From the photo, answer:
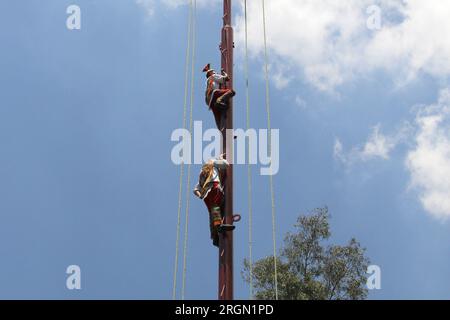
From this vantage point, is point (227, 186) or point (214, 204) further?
point (227, 186)

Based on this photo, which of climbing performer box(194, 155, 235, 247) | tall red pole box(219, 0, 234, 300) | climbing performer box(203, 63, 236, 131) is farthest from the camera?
climbing performer box(203, 63, 236, 131)

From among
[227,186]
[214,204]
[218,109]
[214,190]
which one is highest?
[218,109]

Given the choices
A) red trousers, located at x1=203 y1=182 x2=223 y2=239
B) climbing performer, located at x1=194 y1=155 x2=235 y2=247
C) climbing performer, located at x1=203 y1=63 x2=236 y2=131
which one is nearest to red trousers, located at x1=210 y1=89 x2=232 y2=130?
climbing performer, located at x1=203 y1=63 x2=236 y2=131

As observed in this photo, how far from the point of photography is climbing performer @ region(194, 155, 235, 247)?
1020 centimetres

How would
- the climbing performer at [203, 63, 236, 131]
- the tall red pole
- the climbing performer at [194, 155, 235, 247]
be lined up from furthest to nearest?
1. the climbing performer at [203, 63, 236, 131]
2. the climbing performer at [194, 155, 235, 247]
3. the tall red pole

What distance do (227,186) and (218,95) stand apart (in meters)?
1.71

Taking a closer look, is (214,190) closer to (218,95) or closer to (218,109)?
(218,109)

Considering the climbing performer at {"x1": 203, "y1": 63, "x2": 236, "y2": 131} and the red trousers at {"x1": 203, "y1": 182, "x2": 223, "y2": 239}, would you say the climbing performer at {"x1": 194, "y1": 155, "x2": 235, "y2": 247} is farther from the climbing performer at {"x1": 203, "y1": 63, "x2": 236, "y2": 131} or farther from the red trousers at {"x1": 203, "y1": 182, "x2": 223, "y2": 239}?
the climbing performer at {"x1": 203, "y1": 63, "x2": 236, "y2": 131}

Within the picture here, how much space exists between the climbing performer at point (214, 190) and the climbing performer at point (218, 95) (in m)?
0.84

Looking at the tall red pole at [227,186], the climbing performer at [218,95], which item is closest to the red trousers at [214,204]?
the tall red pole at [227,186]

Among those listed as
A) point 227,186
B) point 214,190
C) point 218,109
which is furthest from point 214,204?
point 218,109

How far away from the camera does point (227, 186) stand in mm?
10516

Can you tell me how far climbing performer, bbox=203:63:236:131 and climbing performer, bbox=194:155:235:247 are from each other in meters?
0.84
